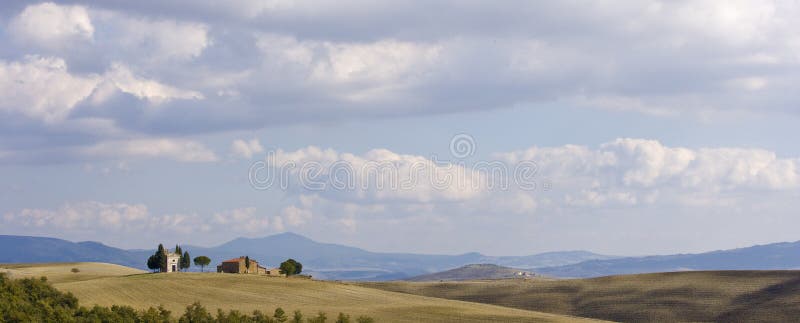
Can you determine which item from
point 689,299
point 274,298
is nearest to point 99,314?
point 274,298

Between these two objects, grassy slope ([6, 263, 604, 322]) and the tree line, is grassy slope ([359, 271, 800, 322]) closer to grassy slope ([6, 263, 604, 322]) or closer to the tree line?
grassy slope ([6, 263, 604, 322])

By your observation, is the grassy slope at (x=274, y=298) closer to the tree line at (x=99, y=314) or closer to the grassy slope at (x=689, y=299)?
the tree line at (x=99, y=314)

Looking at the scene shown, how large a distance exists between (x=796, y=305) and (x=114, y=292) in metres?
105

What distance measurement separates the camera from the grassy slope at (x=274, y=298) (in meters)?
132

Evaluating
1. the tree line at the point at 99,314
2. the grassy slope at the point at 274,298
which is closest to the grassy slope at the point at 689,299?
the grassy slope at the point at 274,298

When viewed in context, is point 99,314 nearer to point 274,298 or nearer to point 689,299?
point 274,298

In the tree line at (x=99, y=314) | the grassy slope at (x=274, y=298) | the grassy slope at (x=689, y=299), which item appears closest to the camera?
the tree line at (x=99, y=314)

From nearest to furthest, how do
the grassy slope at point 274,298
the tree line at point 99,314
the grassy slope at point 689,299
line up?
the tree line at point 99,314 → the grassy slope at point 274,298 → the grassy slope at point 689,299

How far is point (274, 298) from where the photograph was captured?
150m

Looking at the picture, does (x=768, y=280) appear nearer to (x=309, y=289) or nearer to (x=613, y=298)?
(x=613, y=298)

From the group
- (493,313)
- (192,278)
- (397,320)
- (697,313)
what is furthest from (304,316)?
(697,313)

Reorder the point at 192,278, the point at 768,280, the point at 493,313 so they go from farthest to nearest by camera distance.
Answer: the point at 768,280, the point at 192,278, the point at 493,313

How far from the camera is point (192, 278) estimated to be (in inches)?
6845

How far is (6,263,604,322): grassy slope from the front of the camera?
132 meters
